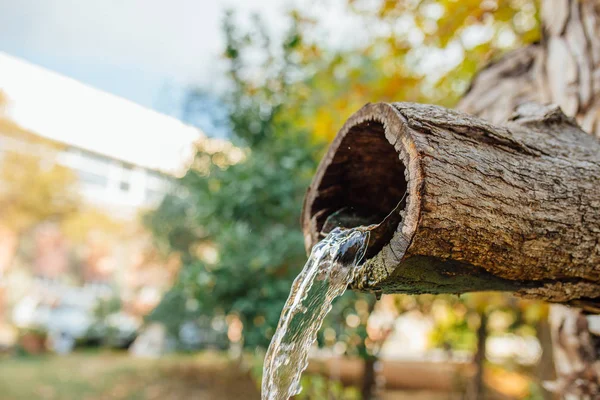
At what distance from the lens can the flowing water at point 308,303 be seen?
1.40 m

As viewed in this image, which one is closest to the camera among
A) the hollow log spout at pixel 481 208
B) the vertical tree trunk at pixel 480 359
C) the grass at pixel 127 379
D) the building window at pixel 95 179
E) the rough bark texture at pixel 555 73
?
the hollow log spout at pixel 481 208

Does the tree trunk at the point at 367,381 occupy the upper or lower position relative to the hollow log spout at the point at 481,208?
lower

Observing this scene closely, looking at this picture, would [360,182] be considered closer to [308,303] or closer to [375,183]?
[375,183]

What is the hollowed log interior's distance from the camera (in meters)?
1.55

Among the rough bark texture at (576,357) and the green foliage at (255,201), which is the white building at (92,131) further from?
the rough bark texture at (576,357)

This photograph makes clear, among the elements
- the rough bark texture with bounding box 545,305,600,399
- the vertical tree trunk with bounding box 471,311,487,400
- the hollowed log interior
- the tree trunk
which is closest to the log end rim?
the hollowed log interior

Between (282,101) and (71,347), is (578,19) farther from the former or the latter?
(71,347)

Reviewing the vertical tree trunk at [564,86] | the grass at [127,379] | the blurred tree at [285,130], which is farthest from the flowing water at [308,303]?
the grass at [127,379]

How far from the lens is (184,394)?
6750 millimetres

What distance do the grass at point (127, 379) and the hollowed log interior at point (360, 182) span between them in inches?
188

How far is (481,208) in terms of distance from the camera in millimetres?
1146

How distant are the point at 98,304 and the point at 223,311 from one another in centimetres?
877

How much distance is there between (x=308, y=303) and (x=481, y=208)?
648 mm

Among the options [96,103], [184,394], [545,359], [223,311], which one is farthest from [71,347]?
[545,359]
